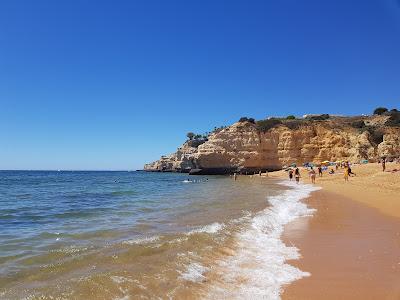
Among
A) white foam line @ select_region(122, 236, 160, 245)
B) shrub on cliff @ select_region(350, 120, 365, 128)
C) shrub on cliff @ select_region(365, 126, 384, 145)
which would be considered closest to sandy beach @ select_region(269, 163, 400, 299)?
white foam line @ select_region(122, 236, 160, 245)

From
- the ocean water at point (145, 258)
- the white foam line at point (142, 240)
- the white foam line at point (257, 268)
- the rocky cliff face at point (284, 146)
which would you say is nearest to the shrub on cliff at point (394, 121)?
the rocky cliff face at point (284, 146)

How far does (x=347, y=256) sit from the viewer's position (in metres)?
6.92

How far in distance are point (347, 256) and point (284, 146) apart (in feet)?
197

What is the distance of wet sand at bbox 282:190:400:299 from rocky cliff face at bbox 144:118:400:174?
4955 cm

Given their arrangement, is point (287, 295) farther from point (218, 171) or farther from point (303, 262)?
point (218, 171)

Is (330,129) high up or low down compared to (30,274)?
up

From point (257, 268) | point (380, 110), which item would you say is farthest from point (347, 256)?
point (380, 110)

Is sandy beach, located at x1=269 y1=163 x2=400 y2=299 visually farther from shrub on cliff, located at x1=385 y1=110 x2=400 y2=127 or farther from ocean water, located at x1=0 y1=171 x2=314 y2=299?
shrub on cliff, located at x1=385 y1=110 x2=400 y2=127


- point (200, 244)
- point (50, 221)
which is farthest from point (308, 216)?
point (50, 221)

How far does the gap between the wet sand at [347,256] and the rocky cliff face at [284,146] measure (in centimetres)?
4955

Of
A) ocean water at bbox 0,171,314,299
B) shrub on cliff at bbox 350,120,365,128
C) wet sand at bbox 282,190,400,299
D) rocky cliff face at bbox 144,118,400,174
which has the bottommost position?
wet sand at bbox 282,190,400,299

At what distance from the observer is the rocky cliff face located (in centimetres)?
5831

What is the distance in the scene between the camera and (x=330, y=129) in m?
64.1

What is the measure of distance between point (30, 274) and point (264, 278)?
365 centimetres
